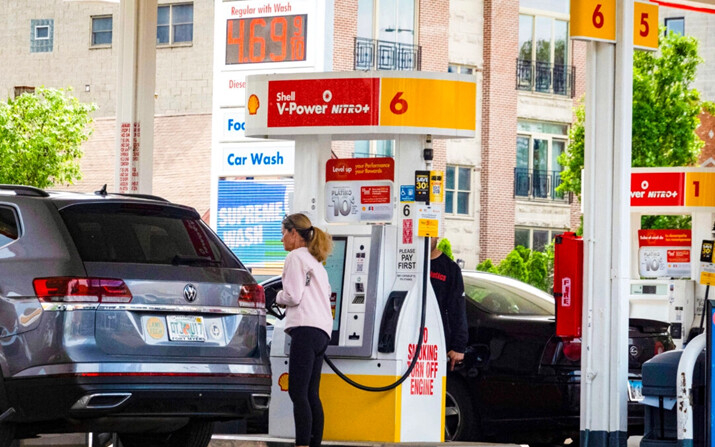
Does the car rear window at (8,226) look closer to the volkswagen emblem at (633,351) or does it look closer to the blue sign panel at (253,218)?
the volkswagen emblem at (633,351)

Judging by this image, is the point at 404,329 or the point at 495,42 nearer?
the point at 404,329

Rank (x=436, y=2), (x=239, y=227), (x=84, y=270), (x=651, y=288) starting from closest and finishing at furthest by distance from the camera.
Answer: (x=84, y=270) → (x=651, y=288) → (x=239, y=227) → (x=436, y=2)

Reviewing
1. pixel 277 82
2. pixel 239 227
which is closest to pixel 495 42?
pixel 239 227

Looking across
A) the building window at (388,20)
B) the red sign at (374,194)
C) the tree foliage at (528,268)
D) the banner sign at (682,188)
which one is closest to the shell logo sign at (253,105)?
the red sign at (374,194)

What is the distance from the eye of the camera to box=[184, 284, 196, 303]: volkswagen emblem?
Answer: 8.26m

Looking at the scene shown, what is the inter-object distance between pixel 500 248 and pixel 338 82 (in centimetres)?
3139

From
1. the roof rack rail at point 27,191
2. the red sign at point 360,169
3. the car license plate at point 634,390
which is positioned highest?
the red sign at point 360,169

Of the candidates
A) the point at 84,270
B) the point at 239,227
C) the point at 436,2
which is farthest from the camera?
the point at 436,2

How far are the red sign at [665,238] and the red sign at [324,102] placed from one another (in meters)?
10.3

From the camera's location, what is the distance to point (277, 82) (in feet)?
36.9

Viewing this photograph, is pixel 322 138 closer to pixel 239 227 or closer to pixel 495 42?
pixel 239 227

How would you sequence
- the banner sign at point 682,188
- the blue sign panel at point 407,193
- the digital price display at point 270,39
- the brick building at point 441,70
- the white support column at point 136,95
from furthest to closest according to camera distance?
the brick building at point 441,70 → the digital price display at point 270,39 → the banner sign at point 682,188 → the white support column at point 136,95 → the blue sign panel at point 407,193

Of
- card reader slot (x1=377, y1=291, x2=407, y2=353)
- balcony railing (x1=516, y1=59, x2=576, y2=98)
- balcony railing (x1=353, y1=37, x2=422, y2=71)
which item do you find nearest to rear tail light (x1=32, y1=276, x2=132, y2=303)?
card reader slot (x1=377, y1=291, x2=407, y2=353)

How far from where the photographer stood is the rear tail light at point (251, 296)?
8.59 m
